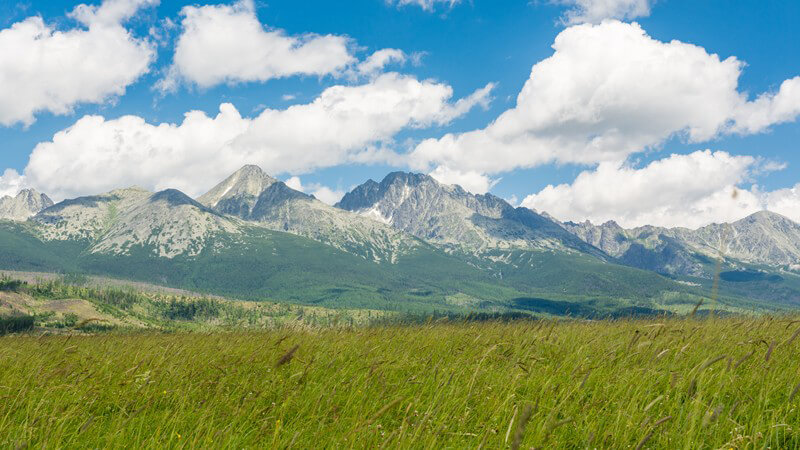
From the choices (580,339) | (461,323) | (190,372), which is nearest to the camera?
(190,372)

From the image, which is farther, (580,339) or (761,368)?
(580,339)

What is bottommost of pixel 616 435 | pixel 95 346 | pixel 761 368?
pixel 95 346

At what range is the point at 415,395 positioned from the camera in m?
6.86

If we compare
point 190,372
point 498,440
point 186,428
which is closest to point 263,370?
point 190,372

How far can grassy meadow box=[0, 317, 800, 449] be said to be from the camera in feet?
16.0

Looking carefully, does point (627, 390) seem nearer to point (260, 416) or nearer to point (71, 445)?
point (260, 416)

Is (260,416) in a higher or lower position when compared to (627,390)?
lower

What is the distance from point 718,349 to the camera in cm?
880

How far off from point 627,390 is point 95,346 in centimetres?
1157

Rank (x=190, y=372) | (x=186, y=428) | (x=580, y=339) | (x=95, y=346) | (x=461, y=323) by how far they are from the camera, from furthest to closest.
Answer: (x=461, y=323)
(x=95, y=346)
(x=580, y=339)
(x=190, y=372)
(x=186, y=428)

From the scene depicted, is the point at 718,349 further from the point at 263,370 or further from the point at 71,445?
the point at 71,445

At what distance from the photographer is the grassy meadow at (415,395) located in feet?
16.0

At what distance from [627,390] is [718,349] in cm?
377

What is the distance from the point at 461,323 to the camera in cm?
1470
